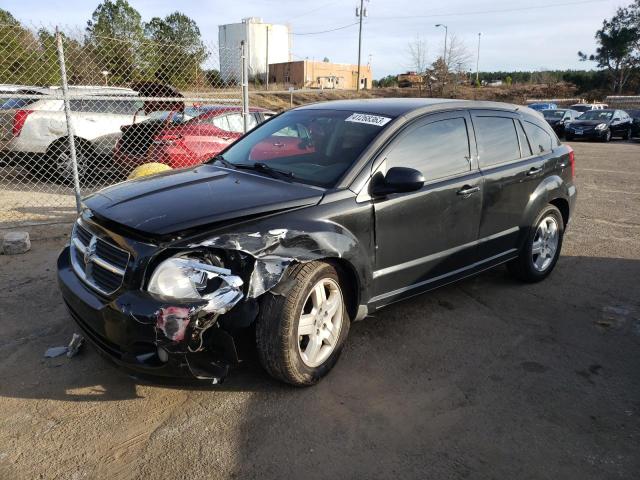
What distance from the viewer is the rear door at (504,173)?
4254mm

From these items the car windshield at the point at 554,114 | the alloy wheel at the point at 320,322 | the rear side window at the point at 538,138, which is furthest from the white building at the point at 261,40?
the alloy wheel at the point at 320,322

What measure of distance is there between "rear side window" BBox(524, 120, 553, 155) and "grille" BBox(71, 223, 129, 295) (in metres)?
3.83

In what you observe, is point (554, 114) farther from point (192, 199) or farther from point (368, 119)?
point (192, 199)

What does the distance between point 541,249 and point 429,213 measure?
193 centimetres

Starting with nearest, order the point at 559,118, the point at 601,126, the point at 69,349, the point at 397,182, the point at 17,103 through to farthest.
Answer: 1. the point at 397,182
2. the point at 69,349
3. the point at 17,103
4. the point at 601,126
5. the point at 559,118

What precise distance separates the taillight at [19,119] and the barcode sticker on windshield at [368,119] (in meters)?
7.26

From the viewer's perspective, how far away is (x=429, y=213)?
3.73 metres

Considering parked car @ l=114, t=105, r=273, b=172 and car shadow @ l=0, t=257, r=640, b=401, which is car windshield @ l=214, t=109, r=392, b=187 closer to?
car shadow @ l=0, t=257, r=640, b=401

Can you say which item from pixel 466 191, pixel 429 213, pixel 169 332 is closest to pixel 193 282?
pixel 169 332

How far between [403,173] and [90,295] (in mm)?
2038

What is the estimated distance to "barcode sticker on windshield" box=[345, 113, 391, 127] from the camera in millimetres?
3699

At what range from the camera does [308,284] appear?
2951mm

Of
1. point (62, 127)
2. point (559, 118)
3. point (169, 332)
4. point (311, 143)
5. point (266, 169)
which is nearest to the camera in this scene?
point (169, 332)

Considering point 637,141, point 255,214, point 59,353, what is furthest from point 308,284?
point 637,141
